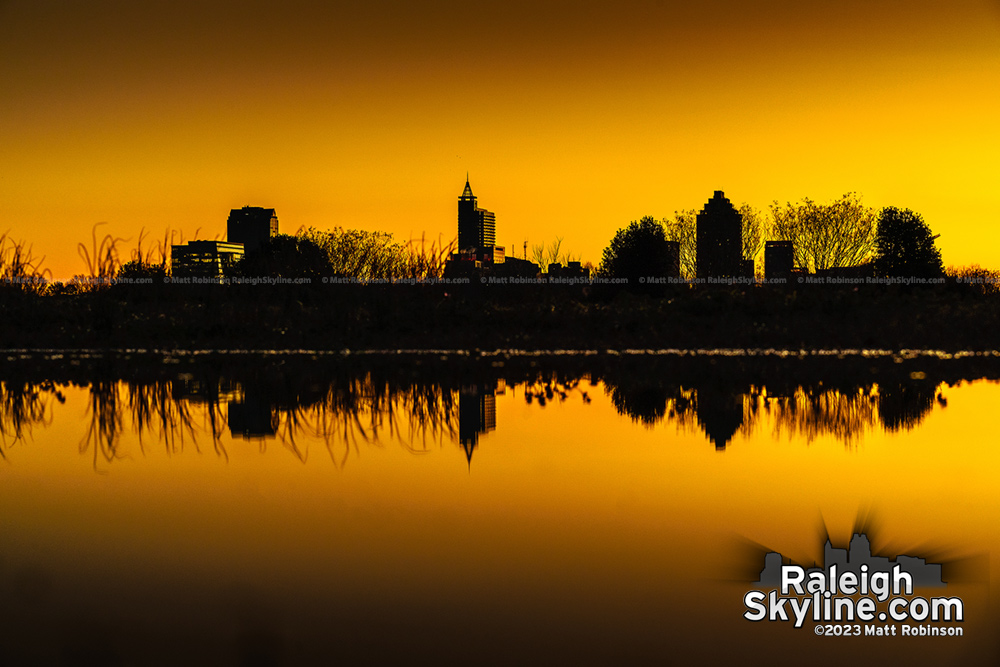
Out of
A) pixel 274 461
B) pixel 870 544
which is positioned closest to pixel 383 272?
pixel 274 461

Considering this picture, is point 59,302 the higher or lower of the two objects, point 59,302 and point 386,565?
the higher

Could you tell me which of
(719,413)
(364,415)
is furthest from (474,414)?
(719,413)

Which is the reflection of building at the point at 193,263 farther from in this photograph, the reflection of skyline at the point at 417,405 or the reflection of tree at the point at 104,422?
the reflection of tree at the point at 104,422

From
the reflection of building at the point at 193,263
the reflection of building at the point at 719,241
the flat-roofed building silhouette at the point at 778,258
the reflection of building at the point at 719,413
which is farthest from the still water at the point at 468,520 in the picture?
the reflection of building at the point at 719,241

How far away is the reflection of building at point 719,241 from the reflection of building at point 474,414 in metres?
49.0

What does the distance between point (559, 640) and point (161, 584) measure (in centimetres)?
281

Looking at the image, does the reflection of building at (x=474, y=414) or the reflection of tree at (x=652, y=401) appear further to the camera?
the reflection of tree at (x=652, y=401)

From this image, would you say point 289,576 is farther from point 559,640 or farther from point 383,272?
point 383,272

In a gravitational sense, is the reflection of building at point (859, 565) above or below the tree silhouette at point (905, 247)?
below

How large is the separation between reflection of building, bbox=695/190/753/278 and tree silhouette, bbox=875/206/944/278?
26.3 ft

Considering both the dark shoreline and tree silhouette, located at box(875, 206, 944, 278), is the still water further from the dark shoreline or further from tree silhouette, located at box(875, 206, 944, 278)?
tree silhouette, located at box(875, 206, 944, 278)

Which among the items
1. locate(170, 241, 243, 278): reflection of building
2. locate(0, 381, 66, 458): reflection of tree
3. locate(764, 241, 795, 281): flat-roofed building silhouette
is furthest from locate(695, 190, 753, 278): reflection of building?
locate(0, 381, 66, 458): reflection of tree

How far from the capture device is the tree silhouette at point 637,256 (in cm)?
6644

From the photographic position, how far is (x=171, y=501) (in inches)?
393
